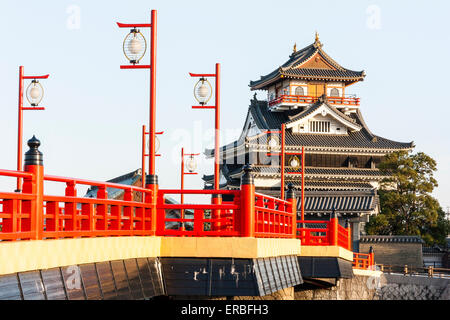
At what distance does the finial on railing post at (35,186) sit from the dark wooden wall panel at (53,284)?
1.52 ft

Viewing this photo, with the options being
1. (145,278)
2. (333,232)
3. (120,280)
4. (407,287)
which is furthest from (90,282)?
(407,287)

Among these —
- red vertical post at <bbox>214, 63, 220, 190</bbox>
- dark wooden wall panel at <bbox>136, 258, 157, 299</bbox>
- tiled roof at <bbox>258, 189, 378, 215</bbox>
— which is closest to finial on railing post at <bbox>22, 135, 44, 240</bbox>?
dark wooden wall panel at <bbox>136, 258, 157, 299</bbox>

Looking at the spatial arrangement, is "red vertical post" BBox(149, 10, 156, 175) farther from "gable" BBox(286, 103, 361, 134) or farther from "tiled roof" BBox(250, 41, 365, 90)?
"tiled roof" BBox(250, 41, 365, 90)

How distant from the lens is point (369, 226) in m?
52.7

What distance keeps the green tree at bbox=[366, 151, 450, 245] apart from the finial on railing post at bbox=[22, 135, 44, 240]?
43634 millimetres

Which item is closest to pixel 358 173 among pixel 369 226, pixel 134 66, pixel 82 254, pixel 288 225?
pixel 369 226

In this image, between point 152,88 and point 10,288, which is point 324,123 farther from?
point 10,288

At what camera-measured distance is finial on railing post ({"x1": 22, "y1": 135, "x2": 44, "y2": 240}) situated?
32.0 feet

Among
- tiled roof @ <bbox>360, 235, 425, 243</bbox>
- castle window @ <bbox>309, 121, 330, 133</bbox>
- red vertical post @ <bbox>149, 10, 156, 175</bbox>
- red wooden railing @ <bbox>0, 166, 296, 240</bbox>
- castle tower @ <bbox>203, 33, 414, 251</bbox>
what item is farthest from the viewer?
castle window @ <bbox>309, 121, 330, 133</bbox>

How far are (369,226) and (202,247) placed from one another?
40460mm

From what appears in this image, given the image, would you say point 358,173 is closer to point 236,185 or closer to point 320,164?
point 320,164

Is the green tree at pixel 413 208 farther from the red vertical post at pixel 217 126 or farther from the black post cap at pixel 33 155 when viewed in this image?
the black post cap at pixel 33 155

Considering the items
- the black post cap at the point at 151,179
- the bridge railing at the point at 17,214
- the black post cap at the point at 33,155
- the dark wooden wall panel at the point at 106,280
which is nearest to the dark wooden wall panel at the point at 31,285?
the bridge railing at the point at 17,214

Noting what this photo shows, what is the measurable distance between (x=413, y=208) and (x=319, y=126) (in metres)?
13.9
